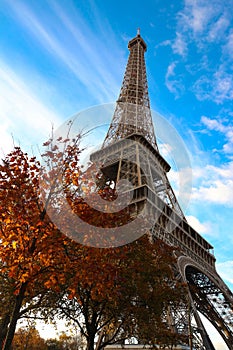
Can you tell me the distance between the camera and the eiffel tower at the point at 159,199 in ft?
95.9

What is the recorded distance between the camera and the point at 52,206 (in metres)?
10.1

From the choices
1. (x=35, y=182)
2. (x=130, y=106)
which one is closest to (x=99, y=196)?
(x=35, y=182)

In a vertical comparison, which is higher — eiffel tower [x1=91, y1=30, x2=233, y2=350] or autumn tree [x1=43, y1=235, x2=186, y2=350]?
eiffel tower [x1=91, y1=30, x2=233, y2=350]

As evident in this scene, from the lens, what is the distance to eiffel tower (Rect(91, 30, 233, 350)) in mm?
29244

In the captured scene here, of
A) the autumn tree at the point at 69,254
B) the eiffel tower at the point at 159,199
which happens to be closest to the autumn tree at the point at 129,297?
the autumn tree at the point at 69,254

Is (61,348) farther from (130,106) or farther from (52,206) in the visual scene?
(52,206)

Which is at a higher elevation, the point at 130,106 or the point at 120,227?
the point at 130,106

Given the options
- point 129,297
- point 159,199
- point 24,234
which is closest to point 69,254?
point 24,234

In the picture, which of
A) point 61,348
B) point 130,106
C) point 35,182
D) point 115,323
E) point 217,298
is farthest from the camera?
point 61,348

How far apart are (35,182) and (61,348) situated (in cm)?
6060

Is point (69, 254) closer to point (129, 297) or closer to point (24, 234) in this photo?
point (24, 234)

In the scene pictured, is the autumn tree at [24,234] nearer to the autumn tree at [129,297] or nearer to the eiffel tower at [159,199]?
the autumn tree at [129,297]

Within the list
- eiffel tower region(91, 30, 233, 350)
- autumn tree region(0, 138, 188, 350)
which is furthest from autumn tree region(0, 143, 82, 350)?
eiffel tower region(91, 30, 233, 350)

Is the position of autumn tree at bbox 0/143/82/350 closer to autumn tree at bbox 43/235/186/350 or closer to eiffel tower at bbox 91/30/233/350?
autumn tree at bbox 43/235/186/350
